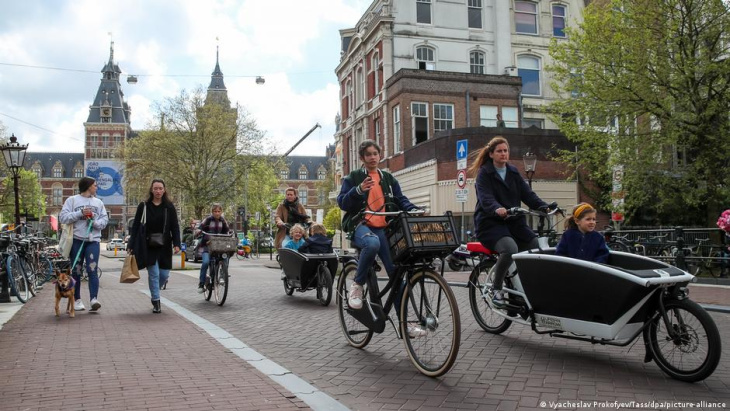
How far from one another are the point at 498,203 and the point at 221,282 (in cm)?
523

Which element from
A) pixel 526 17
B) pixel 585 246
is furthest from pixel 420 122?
pixel 585 246

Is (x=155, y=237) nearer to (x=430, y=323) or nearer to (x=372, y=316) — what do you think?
(x=372, y=316)

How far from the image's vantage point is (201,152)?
36.3 metres

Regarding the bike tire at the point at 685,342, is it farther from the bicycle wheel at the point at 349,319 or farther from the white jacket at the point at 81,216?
the white jacket at the point at 81,216

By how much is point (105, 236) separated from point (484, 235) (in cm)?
11792

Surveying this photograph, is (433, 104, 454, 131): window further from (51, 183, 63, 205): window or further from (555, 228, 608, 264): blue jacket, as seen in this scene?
(51, 183, 63, 205): window

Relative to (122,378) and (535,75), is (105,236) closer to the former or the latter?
(535,75)

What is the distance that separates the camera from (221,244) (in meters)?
9.54

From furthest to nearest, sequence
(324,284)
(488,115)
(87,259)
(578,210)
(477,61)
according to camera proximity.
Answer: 1. (477,61)
2. (488,115)
3. (324,284)
4. (87,259)
5. (578,210)

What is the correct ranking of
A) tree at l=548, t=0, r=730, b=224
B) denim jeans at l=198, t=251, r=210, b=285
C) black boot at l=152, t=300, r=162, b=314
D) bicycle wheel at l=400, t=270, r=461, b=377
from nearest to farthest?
bicycle wheel at l=400, t=270, r=461, b=377
black boot at l=152, t=300, r=162, b=314
denim jeans at l=198, t=251, r=210, b=285
tree at l=548, t=0, r=730, b=224

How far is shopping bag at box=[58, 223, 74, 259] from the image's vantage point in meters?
8.20

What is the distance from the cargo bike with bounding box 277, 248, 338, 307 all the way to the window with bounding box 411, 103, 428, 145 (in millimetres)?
21685

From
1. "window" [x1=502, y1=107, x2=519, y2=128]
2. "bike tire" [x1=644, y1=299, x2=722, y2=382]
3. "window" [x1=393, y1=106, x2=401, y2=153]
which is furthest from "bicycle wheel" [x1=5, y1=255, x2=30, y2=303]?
"window" [x1=502, y1=107, x2=519, y2=128]

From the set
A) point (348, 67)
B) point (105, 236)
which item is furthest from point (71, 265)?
point (105, 236)
